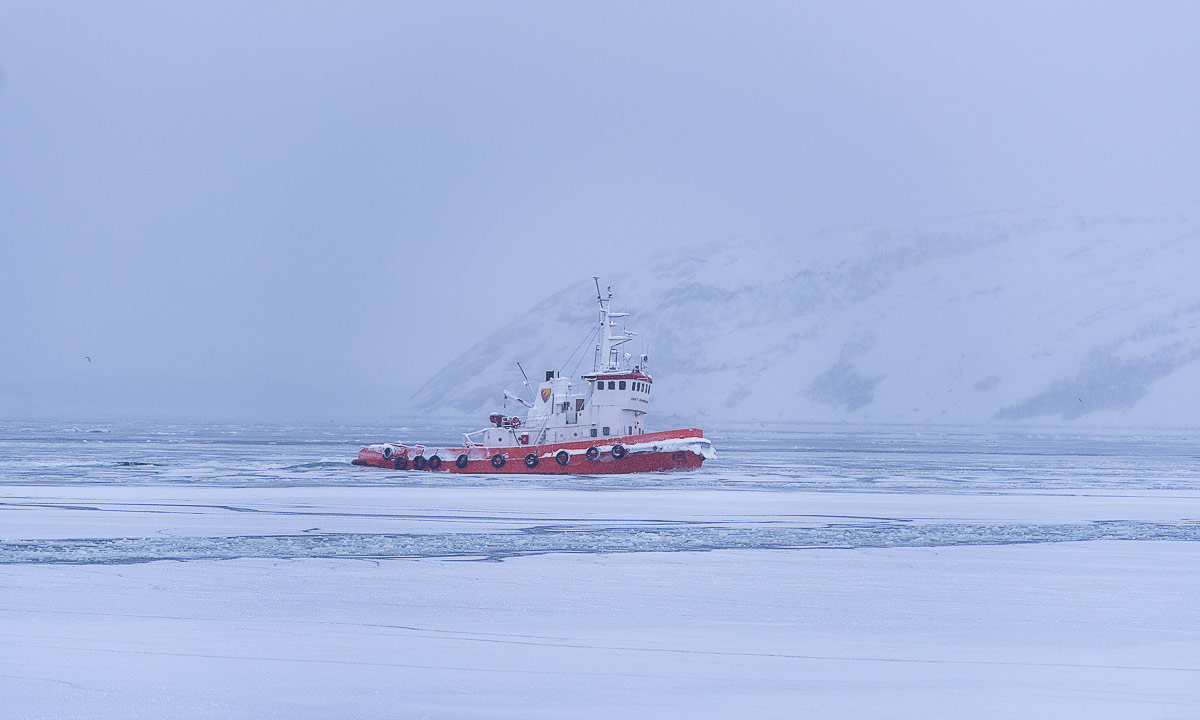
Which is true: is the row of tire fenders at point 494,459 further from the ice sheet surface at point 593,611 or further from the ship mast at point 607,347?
the ice sheet surface at point 593,611

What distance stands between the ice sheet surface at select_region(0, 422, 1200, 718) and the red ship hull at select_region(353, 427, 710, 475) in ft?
54.0

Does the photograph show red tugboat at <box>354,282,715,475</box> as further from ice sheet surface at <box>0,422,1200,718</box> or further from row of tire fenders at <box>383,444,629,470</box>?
ice sheet surface at <box>0,422,1200,718</box>

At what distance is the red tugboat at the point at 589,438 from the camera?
43875 mm

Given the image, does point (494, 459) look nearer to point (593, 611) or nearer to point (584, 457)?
point (584, 457)

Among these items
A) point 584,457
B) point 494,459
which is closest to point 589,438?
point 584,457

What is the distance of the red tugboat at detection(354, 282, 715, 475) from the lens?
144ft

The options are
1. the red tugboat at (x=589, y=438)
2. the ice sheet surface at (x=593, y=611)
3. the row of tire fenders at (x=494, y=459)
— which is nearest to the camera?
the ice sheet surface at (x=593, y=611)

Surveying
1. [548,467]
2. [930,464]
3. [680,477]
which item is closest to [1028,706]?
[680,477]

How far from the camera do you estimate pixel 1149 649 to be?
1076 centimetres

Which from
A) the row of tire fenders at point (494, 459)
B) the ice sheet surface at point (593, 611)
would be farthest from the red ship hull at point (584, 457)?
the ice sheet surface at point (593, 611)

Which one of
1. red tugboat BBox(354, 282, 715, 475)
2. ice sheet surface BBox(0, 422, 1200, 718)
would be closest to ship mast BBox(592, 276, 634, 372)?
red tugboat BBox(354, 282, 715, 475)

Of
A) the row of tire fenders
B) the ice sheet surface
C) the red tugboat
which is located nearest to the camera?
the ice sheet surface

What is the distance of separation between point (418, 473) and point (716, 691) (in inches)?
1499

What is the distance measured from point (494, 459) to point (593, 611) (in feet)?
108
